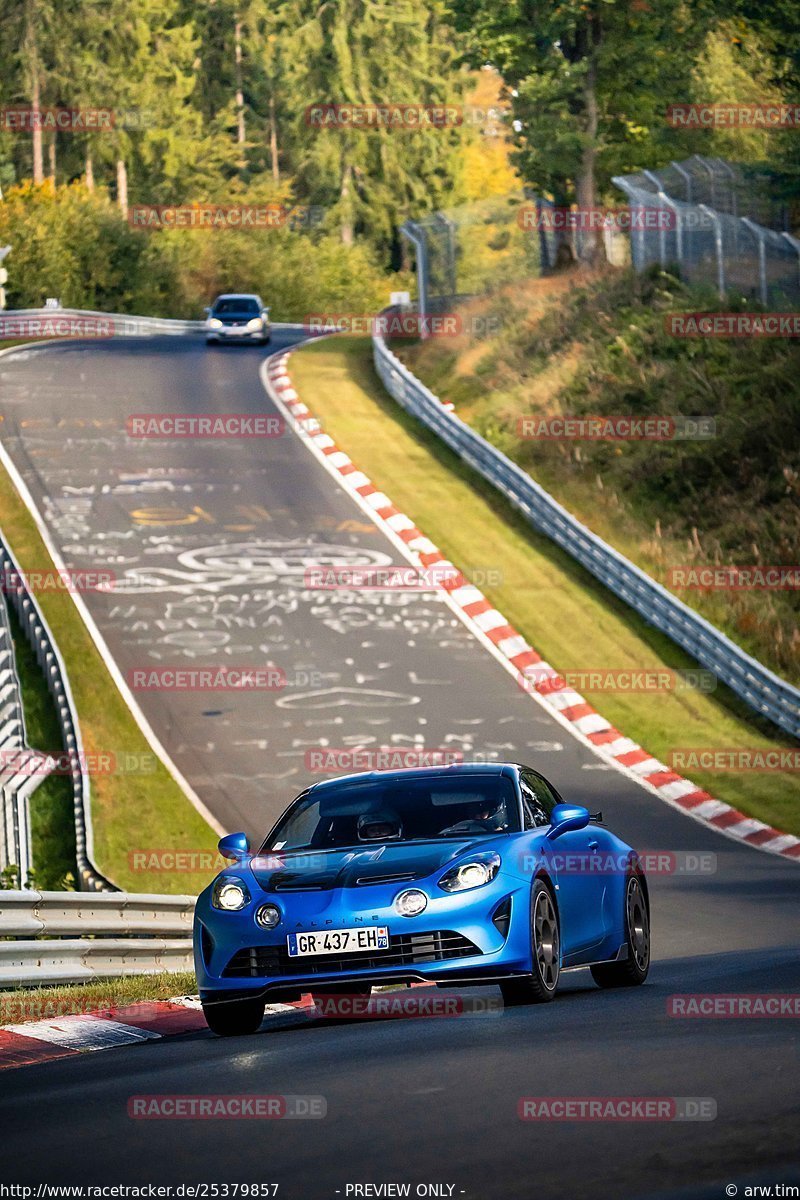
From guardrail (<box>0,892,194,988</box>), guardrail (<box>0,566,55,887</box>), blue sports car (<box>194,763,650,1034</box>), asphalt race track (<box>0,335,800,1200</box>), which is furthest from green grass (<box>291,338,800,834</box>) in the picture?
blue sports car (<box>194,763,650,1034</box>)

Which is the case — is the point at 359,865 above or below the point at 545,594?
above

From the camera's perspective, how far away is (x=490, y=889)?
30.2 feet

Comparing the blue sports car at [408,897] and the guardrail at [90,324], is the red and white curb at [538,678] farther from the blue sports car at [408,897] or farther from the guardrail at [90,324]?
the guardrail at [90,324]

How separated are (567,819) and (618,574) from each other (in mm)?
19207

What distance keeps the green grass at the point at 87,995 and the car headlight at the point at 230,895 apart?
1.37m

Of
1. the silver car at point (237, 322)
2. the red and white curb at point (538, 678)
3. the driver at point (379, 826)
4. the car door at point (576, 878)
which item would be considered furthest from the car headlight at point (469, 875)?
the silver car at point (237, 322)

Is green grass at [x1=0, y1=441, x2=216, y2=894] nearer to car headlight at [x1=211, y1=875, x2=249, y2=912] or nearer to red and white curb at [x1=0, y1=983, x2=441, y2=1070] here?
red and white curb at [x1=0, y1=983, x2=441, y2=1070]

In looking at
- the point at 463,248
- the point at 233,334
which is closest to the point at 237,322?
the point at 233,334

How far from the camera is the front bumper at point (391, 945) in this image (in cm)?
909

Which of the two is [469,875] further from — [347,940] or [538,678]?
[538,678]

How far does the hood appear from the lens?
930 centimetres

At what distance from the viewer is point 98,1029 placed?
9.93m

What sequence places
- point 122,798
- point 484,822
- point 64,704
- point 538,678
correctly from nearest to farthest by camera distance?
point 484,822
point 122,798
point 64,704
point 538,678

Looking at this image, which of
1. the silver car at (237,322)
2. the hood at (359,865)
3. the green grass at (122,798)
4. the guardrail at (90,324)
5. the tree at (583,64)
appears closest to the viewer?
the hood at (359,865)
